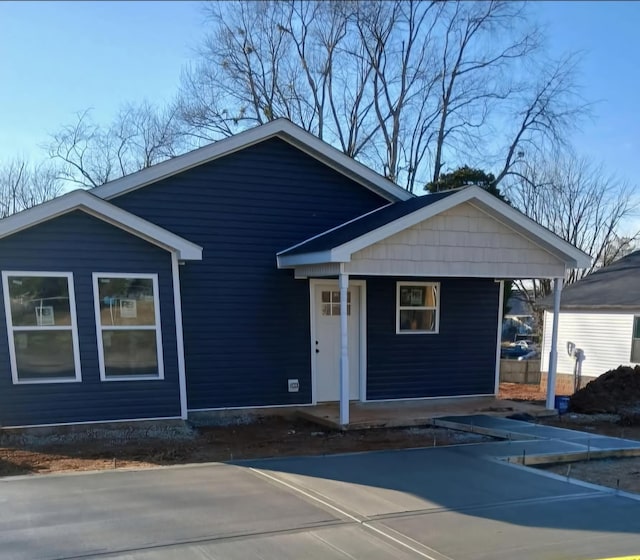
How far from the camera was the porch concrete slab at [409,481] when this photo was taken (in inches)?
168

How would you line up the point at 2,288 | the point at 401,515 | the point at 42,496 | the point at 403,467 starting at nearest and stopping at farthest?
the point at 401,515 → the point at 42,496 → the point at 403,467 → the point at 2,288

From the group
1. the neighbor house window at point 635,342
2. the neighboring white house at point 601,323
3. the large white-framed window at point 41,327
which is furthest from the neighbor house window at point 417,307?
the neighbor house window at point 635,342

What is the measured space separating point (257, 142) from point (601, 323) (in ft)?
43.9

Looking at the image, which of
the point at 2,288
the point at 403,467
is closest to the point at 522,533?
the point at 403,467

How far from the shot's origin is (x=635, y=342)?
15062mm

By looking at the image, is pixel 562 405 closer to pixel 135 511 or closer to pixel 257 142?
pixel 257 142

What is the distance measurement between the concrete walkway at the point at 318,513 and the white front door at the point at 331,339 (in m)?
3.16

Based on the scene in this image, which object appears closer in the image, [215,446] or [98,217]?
[215,446]

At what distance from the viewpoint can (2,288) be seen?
249 inches

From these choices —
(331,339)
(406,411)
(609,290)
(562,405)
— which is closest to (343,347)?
(331,339)

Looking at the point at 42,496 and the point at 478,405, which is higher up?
the point at 42,496

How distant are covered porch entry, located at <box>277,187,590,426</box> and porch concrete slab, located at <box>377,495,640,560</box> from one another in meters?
3.29

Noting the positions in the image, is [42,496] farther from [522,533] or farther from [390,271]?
[390,271]

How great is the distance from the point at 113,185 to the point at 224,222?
1.72m
